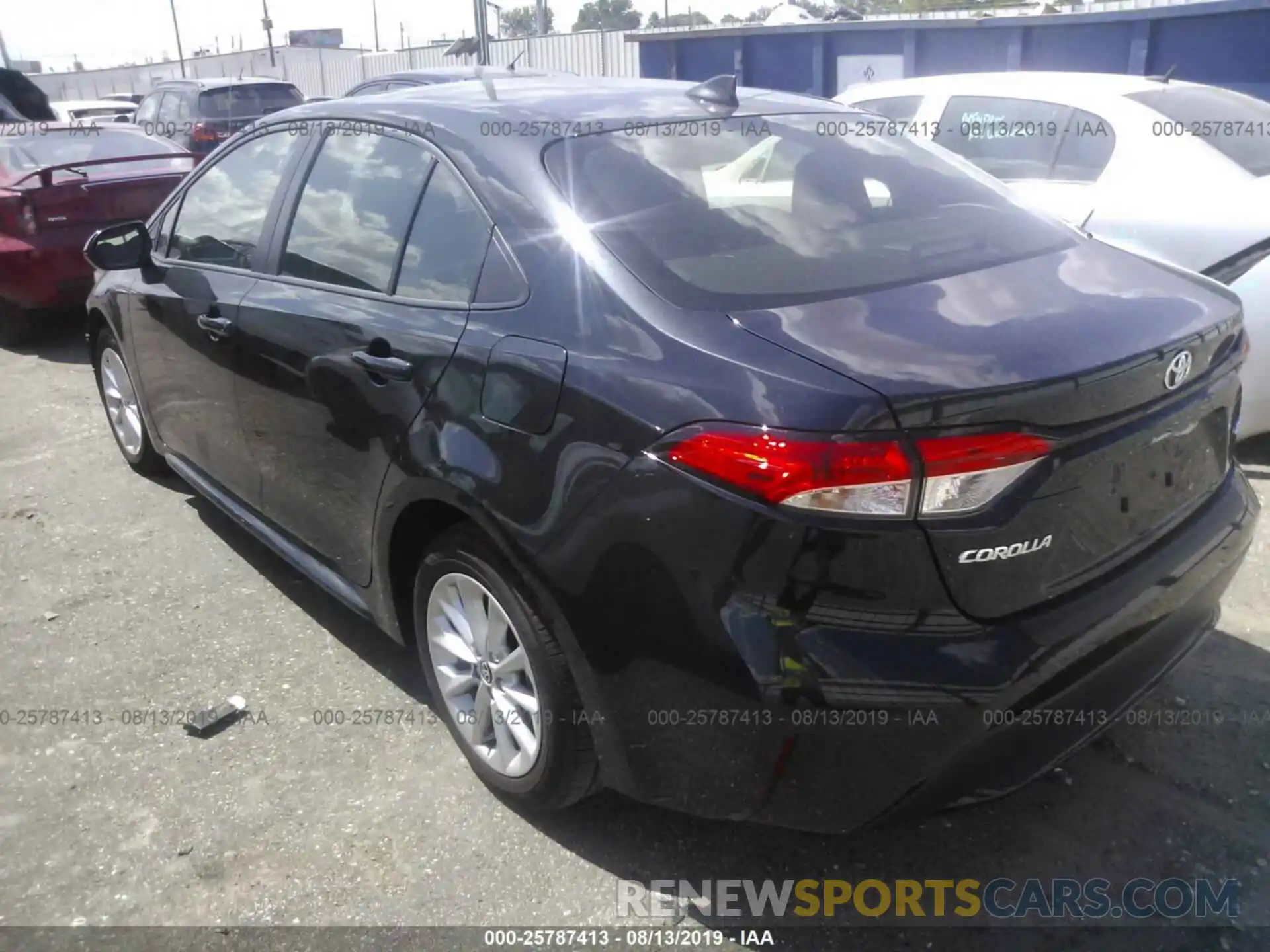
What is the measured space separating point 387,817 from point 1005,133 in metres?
4.62

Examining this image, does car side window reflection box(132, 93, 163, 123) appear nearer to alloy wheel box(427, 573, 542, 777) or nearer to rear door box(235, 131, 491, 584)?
rear door box(235, 131, 491, 584)

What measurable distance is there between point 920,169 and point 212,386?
237 centimetres

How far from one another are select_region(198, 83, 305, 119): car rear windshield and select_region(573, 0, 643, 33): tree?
48181mm

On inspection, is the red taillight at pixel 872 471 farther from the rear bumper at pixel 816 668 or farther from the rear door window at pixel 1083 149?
the rear door window at pixel 1083 149

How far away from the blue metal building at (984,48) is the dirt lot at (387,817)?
29.8ft

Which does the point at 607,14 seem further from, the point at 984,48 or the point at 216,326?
the point at 216,326

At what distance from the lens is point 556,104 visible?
2844 millimetres

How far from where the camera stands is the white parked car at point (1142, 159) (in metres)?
4.37

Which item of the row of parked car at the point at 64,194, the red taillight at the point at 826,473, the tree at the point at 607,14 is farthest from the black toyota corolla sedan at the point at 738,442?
the tree at the point at 607,14

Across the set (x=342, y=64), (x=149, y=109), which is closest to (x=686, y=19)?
(x=342, y=64)

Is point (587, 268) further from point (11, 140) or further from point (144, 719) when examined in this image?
point (11, 140)

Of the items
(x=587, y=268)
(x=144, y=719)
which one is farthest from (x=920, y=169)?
(x=144, y=719)

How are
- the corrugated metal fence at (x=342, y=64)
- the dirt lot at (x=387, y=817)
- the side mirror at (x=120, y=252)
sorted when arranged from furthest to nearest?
1. the corrugated metal fence at (x=342, y=64)
2. the side mirror at (x=120, y=252)
3. the dirt lot at (x=387, y=817)

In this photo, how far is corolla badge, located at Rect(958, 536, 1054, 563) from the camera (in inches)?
75.4
